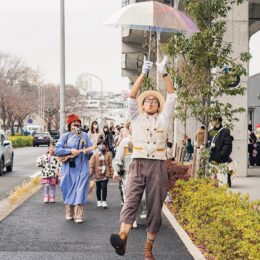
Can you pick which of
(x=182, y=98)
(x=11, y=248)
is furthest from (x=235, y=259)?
(x=182, y=98)

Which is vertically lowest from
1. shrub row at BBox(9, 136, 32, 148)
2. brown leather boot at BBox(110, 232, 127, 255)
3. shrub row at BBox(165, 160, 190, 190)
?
shrub row at BBox(9, 136, 32, 148)

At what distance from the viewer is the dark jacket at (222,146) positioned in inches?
421

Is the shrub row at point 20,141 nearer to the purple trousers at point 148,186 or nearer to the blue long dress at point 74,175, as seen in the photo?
the blue long dress at point 74,175

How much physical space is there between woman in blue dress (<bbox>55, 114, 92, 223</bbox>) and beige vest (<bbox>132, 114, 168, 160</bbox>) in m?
2.74

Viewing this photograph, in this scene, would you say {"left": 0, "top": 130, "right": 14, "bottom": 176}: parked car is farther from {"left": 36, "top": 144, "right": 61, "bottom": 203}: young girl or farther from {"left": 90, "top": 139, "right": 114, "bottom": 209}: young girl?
{"left": 90, "top": 139, "right": 114, "bottom": 209}: young girl

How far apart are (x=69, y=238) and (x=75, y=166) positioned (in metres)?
1.62

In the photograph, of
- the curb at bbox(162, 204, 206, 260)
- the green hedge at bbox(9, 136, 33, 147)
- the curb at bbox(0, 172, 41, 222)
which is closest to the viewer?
the curb at bbox(162, 204, 206, 260)

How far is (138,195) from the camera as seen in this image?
6.15m

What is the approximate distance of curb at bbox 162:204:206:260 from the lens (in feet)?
21.8

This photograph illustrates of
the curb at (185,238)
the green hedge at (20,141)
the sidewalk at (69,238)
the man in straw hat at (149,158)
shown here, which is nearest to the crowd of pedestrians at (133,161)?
the man in straw hat at (149,158)

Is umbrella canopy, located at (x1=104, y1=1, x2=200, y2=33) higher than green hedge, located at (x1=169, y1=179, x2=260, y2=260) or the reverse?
higher

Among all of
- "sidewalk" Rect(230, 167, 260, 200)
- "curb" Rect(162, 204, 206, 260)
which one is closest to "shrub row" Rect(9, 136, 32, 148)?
"sidewalk" Rect(230, 167, 260, 200)

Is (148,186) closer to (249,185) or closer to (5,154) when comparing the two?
(249,185)

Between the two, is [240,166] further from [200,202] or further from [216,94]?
[200,202]
